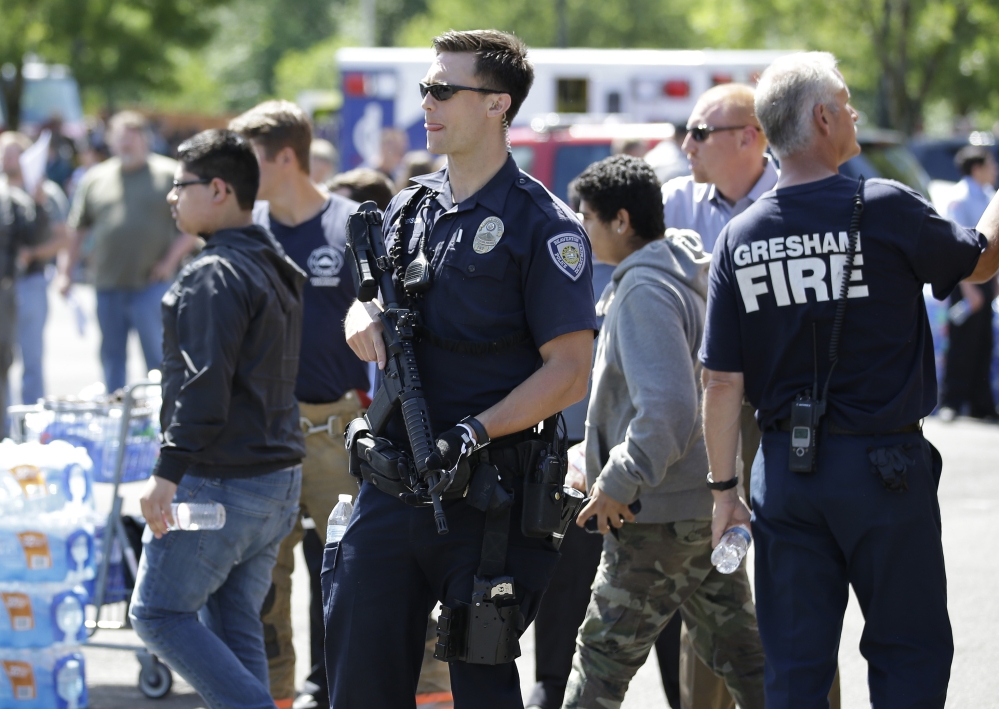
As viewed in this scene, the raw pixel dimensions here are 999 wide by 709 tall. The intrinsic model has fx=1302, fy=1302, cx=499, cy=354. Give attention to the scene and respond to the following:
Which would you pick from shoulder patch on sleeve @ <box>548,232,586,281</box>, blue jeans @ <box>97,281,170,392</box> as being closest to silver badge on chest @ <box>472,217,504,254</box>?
shoulder patch on sleeve @ <box>548,232,586,281</box>

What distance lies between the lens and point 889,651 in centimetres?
313

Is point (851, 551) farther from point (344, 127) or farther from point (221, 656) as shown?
point (344, 127)

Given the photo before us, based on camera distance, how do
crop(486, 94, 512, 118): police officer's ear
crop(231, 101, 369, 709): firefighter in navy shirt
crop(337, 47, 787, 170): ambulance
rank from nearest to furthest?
crop(486, 94, 512, 118): police officer's ear → crop(231, 101, 369, 709): firefighter in navy shirt → crop(337, 47, 787, 170): ambulance

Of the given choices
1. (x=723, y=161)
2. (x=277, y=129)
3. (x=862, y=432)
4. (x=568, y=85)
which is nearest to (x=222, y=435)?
(x=277, y=129)

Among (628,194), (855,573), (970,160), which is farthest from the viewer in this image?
(970,160)

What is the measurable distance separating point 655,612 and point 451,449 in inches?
48.7

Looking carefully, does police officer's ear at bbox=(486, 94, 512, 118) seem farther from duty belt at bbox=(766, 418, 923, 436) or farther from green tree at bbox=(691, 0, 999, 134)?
green tree at bbox=(691, 0, 999, 134)

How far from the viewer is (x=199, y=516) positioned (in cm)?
389

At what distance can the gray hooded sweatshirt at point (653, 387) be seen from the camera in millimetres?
3648

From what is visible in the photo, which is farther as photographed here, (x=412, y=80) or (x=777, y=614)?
(x=412, y=80)

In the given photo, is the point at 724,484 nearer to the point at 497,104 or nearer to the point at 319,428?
the point at 497,104

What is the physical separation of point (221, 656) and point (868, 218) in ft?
7.34

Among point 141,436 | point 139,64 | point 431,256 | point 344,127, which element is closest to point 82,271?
point 344,127

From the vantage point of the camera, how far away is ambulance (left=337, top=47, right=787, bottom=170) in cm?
1747
